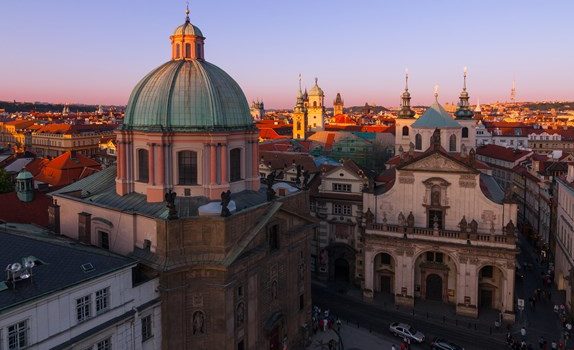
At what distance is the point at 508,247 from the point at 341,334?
753 inches

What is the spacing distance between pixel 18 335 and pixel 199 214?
14.4 m

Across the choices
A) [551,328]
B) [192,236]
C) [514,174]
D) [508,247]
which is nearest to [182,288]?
[192,236]

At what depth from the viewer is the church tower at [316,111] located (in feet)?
495

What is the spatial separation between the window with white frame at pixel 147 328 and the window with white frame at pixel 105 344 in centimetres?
281

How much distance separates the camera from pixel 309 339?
167 feet

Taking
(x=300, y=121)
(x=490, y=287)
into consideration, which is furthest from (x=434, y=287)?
(x=300, y=121)

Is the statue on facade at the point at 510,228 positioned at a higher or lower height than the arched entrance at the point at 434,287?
higher

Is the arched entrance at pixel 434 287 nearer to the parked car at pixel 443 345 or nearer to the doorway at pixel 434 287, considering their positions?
the doorway at pixel 434 287

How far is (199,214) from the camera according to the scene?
39812mm

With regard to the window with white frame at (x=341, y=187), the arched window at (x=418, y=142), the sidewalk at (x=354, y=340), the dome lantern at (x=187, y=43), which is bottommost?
the sidewalk at (x=354, y=340)

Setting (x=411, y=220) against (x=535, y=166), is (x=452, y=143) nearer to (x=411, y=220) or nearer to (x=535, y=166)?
(x=535, y=166)

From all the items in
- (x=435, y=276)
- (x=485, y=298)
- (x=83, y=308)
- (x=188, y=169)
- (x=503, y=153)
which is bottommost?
(x=485, y=298)

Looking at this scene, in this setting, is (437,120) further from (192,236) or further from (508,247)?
(192,236)

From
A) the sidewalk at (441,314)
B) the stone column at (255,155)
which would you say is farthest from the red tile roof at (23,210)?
the sidewalk at (441,314)
